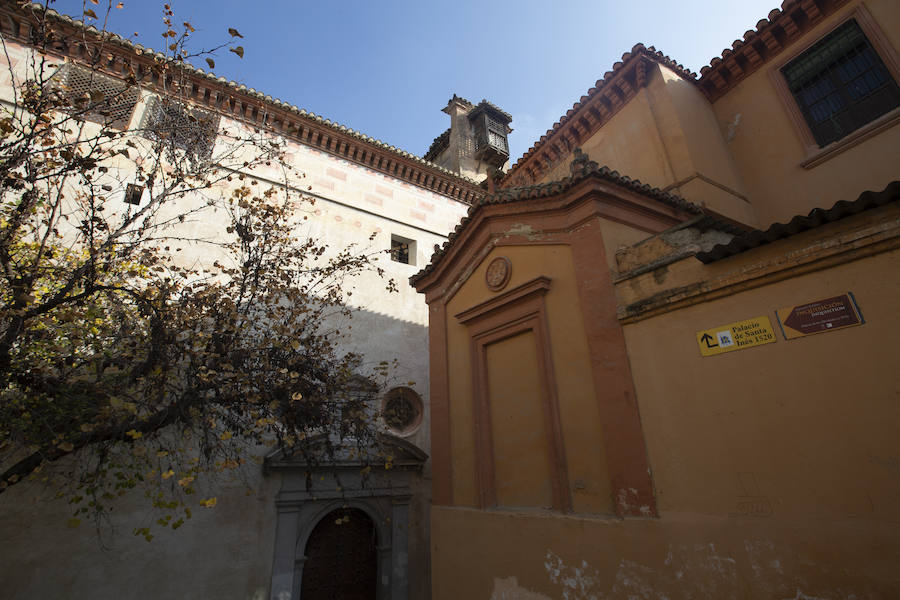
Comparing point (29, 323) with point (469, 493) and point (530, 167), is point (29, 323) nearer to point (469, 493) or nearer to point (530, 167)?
point (469, 493)

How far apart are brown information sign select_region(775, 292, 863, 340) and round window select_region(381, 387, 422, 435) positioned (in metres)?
A: 8.14

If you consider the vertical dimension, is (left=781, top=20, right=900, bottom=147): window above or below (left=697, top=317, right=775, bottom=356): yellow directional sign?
above

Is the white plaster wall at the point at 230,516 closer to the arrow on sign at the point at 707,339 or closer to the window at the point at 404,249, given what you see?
the window at the point at 404,249

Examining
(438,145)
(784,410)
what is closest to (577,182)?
(784,410)

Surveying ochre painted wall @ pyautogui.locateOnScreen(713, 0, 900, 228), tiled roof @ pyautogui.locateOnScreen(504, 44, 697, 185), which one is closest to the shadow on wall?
tiled roof @ pyautogui.locateOnScreen(504, 44, 697, 185)

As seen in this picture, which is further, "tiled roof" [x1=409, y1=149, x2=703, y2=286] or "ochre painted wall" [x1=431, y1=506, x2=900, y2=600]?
"tiled roof" [x1=409, y1=149, x2=703, y2=286]

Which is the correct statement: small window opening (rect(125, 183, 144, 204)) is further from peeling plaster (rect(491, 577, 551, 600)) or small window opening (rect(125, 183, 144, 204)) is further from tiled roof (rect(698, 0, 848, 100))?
tiled roof (rect(698, 0, 848, 100))

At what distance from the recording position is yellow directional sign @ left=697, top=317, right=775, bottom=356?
4031 millimetres

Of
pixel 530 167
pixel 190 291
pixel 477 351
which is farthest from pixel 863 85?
pixel 190 291

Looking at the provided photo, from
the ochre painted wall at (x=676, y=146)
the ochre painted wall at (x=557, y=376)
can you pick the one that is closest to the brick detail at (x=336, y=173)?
the ochre painted wall at (x=557, y=376)

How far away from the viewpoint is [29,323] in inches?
206

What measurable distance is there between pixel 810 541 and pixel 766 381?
123cm

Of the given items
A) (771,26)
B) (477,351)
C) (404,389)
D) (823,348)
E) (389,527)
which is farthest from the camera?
(404,389)

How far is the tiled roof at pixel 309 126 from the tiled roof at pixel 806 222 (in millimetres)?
8267
